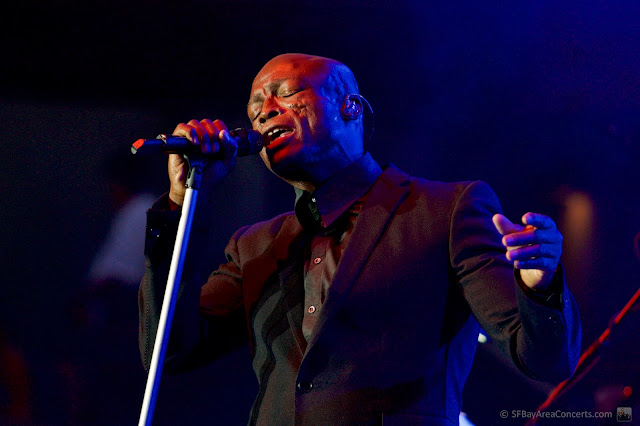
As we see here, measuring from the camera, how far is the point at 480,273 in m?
1.43

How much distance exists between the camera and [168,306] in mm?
1271

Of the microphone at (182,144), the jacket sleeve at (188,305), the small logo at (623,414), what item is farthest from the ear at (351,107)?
the small logo at (623,414)

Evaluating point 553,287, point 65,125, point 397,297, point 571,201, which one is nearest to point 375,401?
point 397,297

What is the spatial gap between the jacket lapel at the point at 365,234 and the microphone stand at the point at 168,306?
32 centimetres

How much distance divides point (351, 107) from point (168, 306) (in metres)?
0.86

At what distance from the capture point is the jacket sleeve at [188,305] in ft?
5.13

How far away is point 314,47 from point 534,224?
2.22 metres

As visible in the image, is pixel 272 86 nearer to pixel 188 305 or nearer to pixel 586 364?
pixel 188 305

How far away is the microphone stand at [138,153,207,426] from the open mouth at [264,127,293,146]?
1.45 ft

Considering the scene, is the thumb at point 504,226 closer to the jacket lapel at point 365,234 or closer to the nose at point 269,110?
the jacket lapel at point 365,234

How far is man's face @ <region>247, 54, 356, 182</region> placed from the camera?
1.76 m

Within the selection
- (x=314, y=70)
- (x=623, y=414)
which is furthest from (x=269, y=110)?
(x=623, y=414)

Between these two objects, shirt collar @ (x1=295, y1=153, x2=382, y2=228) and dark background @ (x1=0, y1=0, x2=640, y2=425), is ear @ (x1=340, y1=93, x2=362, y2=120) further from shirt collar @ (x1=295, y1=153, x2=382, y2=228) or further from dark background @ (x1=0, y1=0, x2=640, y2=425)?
dark background @ (x1=0, y1=0, x2=640, y2=425)

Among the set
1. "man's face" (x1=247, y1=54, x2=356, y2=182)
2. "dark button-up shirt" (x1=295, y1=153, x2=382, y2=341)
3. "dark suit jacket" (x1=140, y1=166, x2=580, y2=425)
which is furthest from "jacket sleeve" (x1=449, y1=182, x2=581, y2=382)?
"man's face" (x1=247, y1=54, x2=356, y2=182)
